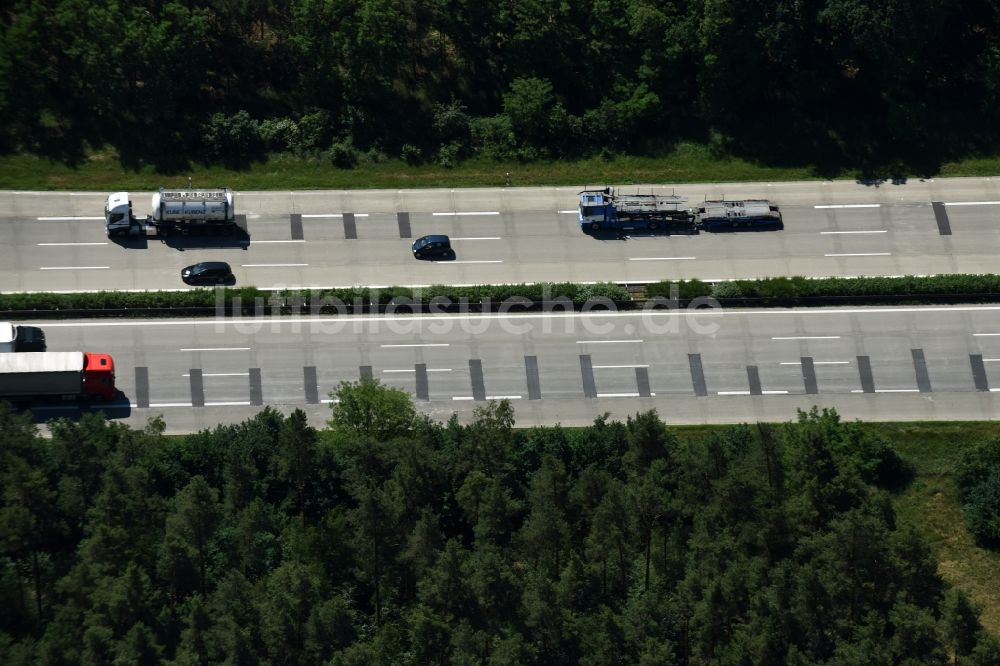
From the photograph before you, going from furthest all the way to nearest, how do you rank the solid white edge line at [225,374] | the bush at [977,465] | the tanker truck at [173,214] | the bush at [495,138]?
the bush at [495,138]
the tanker truck at [173,214]
the solid white edge line at [225,374]
the bush at [977,465]

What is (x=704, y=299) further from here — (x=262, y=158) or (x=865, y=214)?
(x=262, y=158)

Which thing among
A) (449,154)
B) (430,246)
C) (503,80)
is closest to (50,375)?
(430,246)

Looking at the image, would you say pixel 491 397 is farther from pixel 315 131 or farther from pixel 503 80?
pixel 503 80

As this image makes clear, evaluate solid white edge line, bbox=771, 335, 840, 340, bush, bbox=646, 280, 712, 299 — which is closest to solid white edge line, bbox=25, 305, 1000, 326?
solid white edge line, bbox=771, 335, 840, 340

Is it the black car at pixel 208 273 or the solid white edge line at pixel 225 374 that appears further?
the black car at pixel 208 273

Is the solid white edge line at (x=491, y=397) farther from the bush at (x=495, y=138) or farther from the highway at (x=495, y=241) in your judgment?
the bush at (x=495, y=138)

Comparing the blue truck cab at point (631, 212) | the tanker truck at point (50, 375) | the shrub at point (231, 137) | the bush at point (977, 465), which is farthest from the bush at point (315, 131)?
the bush at point (977, 465)

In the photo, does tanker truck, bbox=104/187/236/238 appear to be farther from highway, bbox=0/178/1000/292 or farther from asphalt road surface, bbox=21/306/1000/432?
asphalt road surface, bbox=21/306/1000/432
